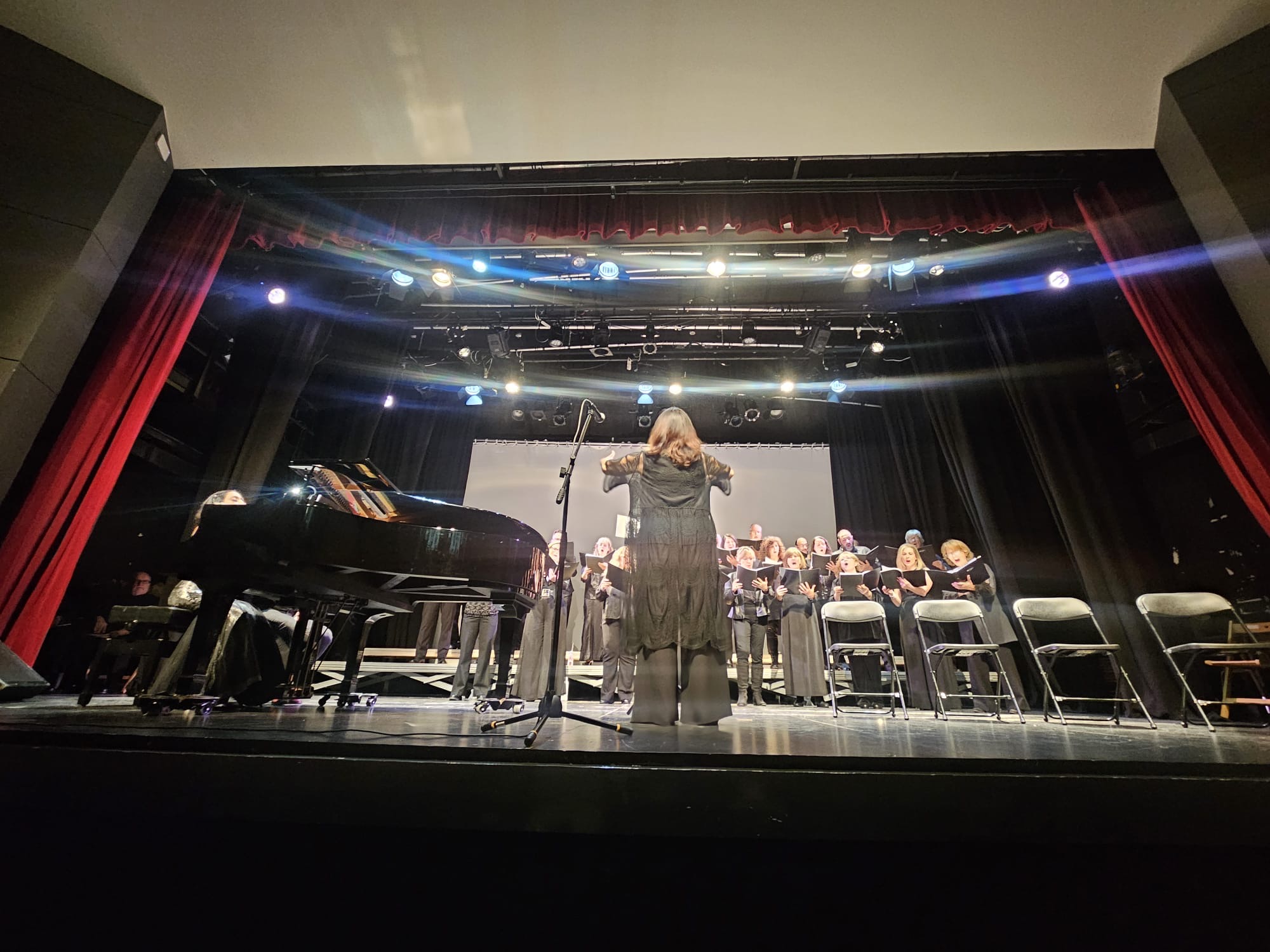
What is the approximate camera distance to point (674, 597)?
251 centimetres

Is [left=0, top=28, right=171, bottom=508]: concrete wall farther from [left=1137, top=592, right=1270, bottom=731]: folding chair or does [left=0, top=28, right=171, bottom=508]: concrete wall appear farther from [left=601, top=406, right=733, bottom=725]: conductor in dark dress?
[left=1137, top=592, right=1270, bottom=731]: folding chair

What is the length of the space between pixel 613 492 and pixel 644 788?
7257 mm

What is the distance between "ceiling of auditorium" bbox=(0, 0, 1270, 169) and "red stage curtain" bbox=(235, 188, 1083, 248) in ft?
2.17

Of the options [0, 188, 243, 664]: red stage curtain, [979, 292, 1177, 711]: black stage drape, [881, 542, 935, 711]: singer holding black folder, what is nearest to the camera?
[0, 188, 243, 664]: red stage curtain

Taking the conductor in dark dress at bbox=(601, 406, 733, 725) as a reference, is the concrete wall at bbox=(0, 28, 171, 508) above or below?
above

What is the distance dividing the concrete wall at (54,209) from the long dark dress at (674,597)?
3.43m

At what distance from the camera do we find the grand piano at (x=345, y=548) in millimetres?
2230

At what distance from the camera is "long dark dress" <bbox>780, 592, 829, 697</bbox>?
5766mm

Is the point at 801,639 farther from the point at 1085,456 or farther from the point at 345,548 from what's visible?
the point at 345,548

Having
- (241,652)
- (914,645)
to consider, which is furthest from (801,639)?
(241,652)

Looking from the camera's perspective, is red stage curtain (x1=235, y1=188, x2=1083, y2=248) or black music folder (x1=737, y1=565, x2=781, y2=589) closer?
red stage curtain (x1=235, y1=188, x2=1083, y2=248)

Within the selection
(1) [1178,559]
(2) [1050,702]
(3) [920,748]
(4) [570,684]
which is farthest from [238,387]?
(1) [1178,559]

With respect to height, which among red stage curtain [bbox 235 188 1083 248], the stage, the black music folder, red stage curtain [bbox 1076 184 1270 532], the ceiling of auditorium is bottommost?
the stage

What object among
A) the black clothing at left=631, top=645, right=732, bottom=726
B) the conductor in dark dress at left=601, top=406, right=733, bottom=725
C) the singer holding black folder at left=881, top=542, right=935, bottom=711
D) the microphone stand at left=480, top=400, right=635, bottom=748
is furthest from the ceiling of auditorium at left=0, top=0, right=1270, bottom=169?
the singer holding black folder at left=881, top=542, right=935, bottom=711
